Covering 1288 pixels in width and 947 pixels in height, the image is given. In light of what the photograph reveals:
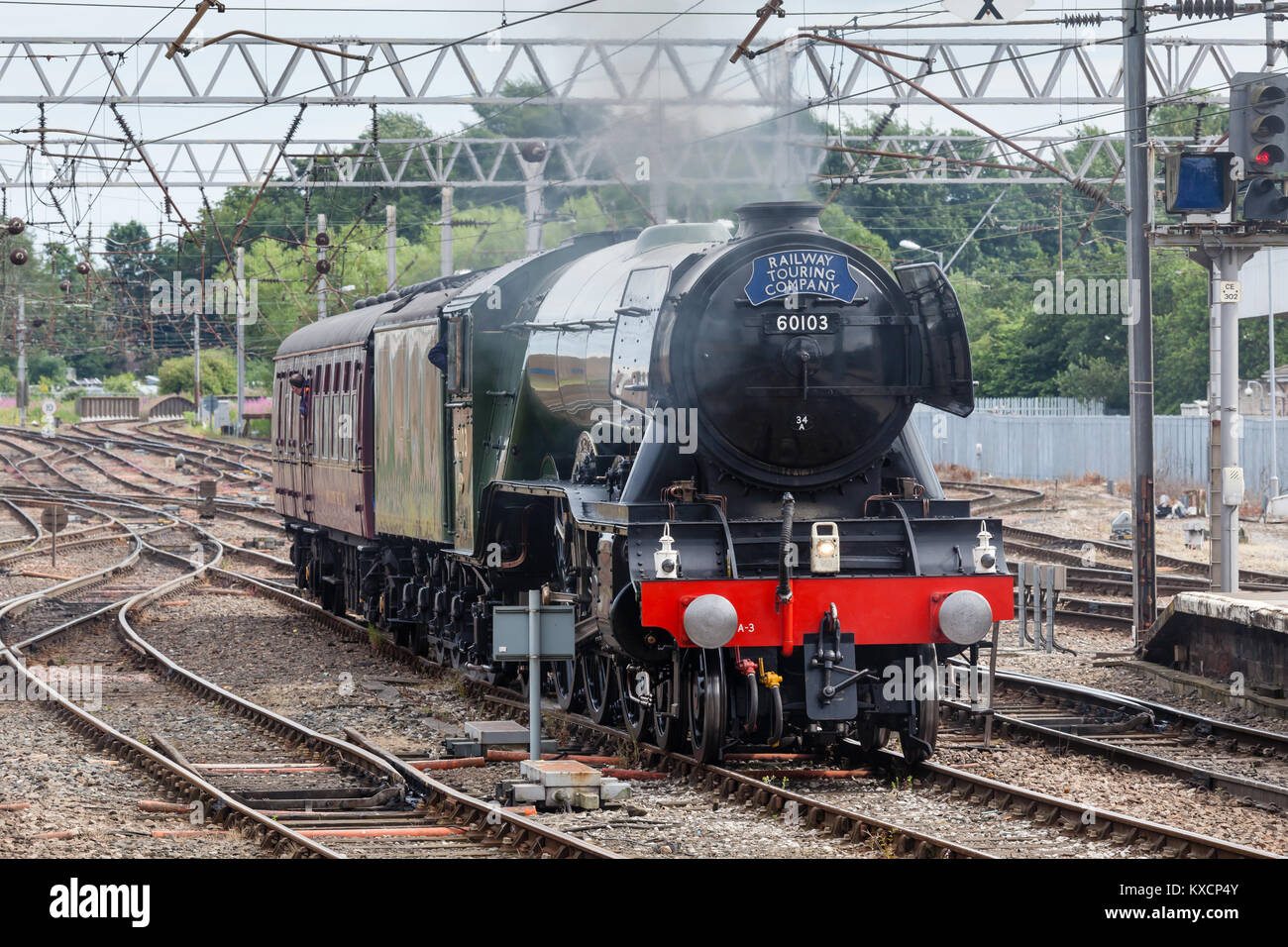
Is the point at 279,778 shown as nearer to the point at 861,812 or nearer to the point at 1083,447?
the point at 861,812

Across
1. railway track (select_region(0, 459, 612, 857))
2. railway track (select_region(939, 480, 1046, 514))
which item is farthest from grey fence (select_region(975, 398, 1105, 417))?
railway track (select_region(0, 459, 612, 857))

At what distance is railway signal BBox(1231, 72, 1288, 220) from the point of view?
13070 mm

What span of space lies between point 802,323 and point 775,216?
0.69 metres

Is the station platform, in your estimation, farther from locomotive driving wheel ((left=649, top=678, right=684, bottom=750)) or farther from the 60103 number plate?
locomotive driving wheel ((left=649, top=678, right=684, bottom=750))

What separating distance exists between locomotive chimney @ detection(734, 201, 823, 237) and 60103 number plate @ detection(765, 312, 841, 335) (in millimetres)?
540

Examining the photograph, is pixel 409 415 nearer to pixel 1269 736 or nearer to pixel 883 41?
pixel 1269 736

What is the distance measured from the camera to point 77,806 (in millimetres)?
9336

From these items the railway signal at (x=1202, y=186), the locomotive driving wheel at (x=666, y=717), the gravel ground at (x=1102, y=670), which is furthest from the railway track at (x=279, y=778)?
the railway signal at (x=1202, y=186)

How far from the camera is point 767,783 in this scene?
30.9 feet

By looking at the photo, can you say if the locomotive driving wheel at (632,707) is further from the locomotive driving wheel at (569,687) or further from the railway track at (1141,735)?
the railway track at (1141,735)

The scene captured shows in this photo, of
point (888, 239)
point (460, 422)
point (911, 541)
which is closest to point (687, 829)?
point (911, 541)

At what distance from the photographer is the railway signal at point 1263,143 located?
13.1 metres

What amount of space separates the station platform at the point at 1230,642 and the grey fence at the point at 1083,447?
15034 mm
